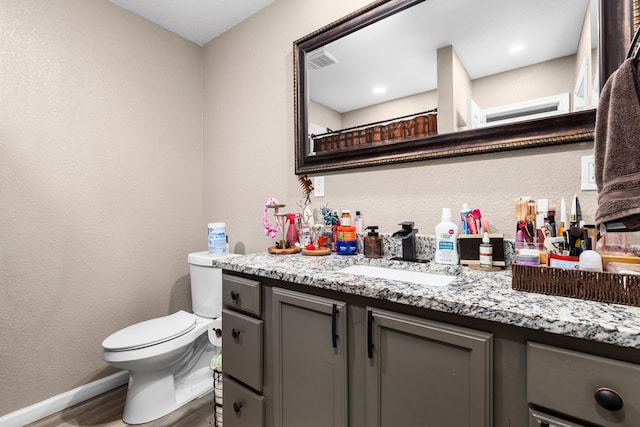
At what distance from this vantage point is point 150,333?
1.67m

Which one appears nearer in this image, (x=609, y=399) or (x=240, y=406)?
(x=609, y=399)

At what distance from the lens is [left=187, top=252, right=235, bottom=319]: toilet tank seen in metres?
1.92

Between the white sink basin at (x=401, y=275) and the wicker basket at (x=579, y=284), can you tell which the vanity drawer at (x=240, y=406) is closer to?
the white sink basin at (x=401, y=275)

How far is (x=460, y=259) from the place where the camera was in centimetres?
116

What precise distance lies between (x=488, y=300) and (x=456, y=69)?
980 mm

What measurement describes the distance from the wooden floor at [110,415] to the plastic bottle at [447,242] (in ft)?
4.94

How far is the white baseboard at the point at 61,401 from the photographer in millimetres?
1567

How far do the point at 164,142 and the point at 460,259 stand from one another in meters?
2.12

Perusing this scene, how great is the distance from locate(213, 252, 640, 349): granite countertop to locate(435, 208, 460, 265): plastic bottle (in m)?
0.04

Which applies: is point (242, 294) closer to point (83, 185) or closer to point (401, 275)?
point (401, 275)

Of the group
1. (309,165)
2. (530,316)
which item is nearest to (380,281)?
(530,316)

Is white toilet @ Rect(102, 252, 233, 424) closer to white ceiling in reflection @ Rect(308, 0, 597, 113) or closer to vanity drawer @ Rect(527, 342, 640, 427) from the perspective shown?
white ceiling in reflection @ Rect(308, 0, 597, 113)

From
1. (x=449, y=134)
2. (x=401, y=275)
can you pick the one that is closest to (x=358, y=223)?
(x=401, y=275)

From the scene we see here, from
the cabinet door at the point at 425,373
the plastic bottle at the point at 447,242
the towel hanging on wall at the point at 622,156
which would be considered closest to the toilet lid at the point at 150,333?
the cabinet door at the point at 425,373
